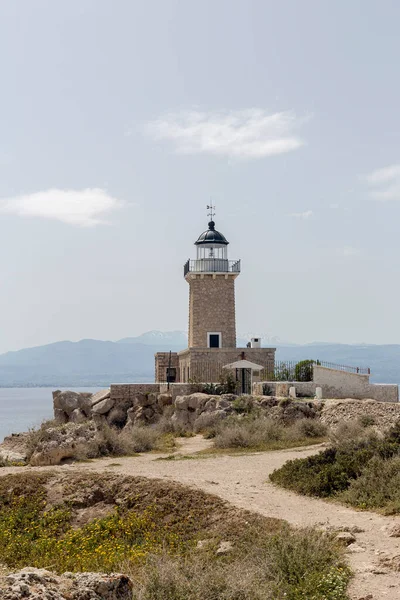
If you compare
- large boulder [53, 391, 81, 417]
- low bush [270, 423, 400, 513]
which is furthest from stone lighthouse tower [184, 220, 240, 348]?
low bush [270, 423, 400, 513]

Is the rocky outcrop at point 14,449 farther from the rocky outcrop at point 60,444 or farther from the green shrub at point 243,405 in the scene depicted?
the green shrub at point 243,405

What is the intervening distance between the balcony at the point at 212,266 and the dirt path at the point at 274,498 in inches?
650

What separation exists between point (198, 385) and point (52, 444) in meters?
11.4

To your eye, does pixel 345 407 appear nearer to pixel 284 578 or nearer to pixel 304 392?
pixel 304 392

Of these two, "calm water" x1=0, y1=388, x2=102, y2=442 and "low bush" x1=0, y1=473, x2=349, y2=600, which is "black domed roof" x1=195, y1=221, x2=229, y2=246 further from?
"low bush" x1=0, y1=473, x2=349, y2=600

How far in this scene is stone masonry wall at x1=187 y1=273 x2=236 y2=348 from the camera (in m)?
37.5

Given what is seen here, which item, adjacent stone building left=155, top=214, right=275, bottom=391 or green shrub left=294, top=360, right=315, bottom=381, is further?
adjacent stone building left=155, top=214, right=275, bottom=391

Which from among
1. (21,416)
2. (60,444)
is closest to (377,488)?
(60,444)

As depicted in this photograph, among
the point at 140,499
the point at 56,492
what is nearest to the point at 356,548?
the point at 140,499

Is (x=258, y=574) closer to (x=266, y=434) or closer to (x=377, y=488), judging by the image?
(x=377, y=488)

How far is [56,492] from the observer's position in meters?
14.5

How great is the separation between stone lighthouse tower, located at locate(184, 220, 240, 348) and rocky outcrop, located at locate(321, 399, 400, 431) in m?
13.4

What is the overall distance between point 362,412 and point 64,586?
16981 mm

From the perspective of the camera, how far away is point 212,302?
37781 millimetres
